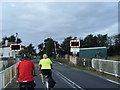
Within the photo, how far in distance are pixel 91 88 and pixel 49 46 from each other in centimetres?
8629

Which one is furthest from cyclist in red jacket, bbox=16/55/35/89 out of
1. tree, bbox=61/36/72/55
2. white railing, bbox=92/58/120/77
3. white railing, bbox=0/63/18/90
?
tree, bbox=61/36/72/55

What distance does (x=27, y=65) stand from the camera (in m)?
6.03

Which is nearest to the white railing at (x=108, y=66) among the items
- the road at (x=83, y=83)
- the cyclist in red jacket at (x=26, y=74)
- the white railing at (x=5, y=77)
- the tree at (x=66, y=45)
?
the road at (x=83, y=83)

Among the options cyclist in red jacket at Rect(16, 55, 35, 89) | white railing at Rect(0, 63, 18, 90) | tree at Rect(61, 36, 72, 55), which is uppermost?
tree at Rect(61, 36, 72, 55)

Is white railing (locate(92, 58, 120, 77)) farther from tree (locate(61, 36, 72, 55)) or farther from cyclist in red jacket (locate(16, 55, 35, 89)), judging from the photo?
tree (locate(61, 36, 72, 55))

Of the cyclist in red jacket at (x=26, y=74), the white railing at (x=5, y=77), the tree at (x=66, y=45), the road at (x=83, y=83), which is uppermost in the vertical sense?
the tree at (x=66, y=45)

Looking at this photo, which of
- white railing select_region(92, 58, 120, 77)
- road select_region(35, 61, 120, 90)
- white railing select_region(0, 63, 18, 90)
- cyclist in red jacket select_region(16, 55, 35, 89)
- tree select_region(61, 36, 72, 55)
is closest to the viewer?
cyclist in red jacket select_region(16, 55, 35, 89)

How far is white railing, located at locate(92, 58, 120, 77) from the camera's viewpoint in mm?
14953

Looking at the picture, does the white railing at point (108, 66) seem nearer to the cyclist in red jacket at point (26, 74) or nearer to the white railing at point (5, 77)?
the white railing at point (5, 77)

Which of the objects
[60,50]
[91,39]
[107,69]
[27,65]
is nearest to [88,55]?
[107,69]

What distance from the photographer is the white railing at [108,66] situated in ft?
49.1

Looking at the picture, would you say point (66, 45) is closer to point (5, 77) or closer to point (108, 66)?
point (108, 66)

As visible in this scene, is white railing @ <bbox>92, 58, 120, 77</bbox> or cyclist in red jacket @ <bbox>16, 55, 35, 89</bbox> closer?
cyclist in red jacket @ <bbox>16, 55, 35, 89</bbox>

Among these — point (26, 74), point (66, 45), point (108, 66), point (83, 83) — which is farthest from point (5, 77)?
point (66, 45)
